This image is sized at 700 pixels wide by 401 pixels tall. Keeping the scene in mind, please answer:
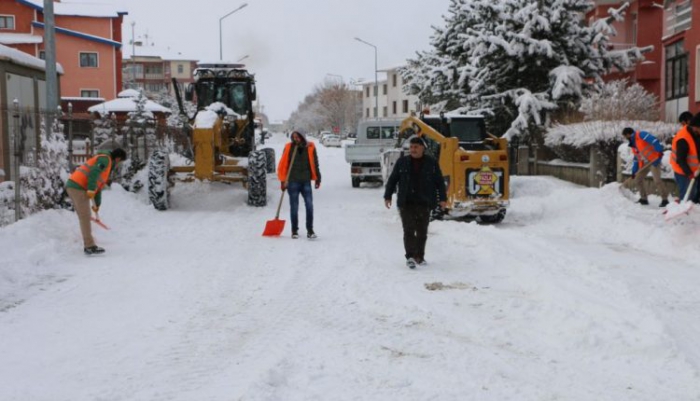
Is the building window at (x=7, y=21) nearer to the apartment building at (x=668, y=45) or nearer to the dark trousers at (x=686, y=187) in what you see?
the apartment building at (x=668, y=45)

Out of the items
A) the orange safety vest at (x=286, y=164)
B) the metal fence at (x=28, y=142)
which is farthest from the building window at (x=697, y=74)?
the metal fence at (x=28, y=142)

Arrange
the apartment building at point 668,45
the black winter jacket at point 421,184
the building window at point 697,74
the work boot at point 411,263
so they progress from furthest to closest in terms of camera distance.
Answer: the apartment building at point 668,45, the building window at point 697,74, the black winter jacket at point 421,184, the work boot at point 411,263

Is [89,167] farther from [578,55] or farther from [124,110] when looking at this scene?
[124,110]

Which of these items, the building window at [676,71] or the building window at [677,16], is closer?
the building window at [677,16]

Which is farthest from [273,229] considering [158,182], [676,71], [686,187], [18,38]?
[18,38]

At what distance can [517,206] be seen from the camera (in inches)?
637

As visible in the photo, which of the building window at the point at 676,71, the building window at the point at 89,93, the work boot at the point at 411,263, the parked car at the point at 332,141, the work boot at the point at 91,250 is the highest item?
the building window at the point at 89,93

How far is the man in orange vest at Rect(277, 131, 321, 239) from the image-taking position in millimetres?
11828

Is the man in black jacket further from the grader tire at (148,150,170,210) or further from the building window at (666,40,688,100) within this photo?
the building window at (666,40,688,100)

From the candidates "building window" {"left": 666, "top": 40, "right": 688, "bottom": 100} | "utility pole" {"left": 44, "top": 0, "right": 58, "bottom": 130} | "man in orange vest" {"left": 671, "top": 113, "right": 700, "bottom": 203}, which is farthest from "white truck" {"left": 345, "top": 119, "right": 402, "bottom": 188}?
"man in orange vest" {"left": 671, "top": 113, "right": 700, "bottom": 203}

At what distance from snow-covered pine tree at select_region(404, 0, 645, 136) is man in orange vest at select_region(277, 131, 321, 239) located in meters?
10.3

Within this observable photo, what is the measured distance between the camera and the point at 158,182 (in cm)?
1547

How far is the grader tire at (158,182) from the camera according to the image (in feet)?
50.7

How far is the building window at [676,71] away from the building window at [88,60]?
35866 mm
